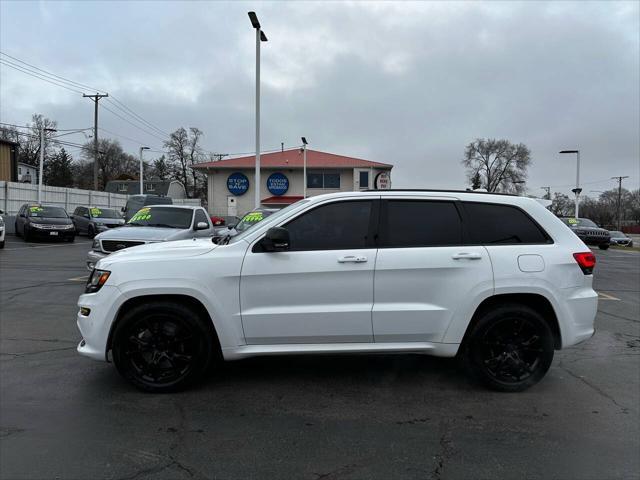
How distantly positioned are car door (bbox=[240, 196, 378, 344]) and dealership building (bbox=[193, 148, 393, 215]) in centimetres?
3415

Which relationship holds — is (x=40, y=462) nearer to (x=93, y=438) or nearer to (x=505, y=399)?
(x=93, y=438)

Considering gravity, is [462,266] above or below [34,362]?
above

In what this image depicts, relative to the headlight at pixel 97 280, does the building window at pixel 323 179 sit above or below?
above

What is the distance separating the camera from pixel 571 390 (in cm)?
444

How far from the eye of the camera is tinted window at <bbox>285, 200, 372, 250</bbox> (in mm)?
4164

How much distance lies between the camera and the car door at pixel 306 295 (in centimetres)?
404

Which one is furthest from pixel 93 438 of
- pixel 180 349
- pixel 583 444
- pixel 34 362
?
pixel 583 444

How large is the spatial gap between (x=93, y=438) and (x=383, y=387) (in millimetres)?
2454

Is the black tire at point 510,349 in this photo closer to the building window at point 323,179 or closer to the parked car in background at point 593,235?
the parked car in background at point 593,235

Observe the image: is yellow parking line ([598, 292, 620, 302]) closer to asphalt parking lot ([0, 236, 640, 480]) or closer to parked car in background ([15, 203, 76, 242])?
A: asphalt parking lot ([0, 236, 640, 480])

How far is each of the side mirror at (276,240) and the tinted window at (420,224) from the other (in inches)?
34.5

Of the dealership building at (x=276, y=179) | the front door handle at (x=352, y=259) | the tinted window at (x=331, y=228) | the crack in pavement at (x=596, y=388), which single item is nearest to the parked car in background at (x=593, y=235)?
the dealership building at (x=276, y=179)

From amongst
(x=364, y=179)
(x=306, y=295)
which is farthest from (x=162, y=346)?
(x=364, y=179)

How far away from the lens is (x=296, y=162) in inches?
1547
